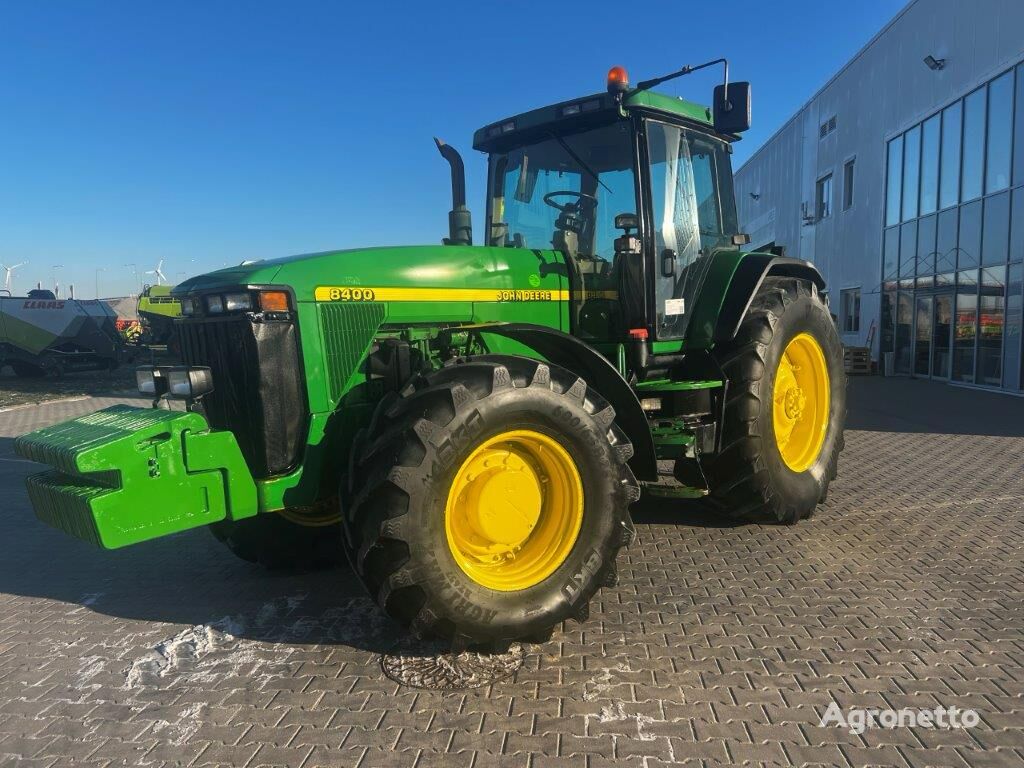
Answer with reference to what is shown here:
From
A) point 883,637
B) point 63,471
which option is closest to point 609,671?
point 883,637

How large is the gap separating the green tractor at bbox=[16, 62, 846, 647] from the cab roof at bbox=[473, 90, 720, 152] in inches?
0.6

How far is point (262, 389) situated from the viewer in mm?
3119

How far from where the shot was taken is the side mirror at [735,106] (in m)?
4.34

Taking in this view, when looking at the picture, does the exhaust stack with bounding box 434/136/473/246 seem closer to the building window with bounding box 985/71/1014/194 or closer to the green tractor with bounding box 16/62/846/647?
the green tractor with bounding box 16/62/846/647

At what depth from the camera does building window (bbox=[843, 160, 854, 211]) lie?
19.4 m

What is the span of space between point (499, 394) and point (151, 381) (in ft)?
5.97

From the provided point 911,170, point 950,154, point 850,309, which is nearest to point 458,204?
point 950,154

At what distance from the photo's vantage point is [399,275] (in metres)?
3.57

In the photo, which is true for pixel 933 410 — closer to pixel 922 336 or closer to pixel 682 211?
pixel 922 336

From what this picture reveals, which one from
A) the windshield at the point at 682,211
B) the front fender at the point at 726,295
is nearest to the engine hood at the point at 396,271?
the windshield at the point at 682,211

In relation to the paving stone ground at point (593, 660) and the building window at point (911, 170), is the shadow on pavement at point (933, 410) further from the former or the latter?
the paving stone ground at point (593, 660)

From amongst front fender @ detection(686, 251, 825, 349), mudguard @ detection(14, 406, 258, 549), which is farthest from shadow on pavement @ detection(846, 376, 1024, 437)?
mudguard @ detection(14, 406, 258, 549)

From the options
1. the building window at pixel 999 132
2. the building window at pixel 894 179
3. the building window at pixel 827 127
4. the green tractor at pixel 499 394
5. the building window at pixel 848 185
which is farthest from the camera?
the building window at pixel 827 127

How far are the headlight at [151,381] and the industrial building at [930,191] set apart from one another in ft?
25.5
